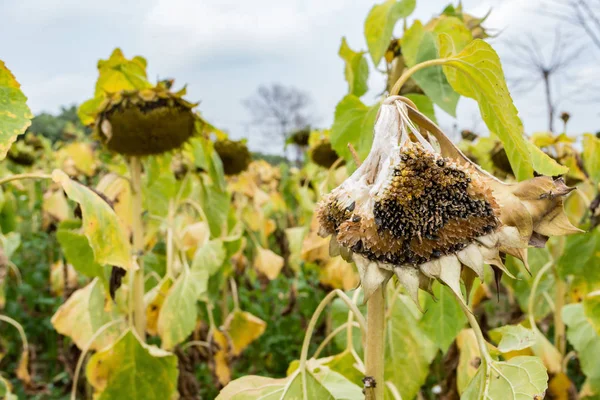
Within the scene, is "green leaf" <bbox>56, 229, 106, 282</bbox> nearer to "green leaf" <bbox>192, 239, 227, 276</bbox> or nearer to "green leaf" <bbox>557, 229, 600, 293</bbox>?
"green leaf" <bbox>192, 239, 227, 276</bbox>

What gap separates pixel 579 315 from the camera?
3.94 ft

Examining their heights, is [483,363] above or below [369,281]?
below

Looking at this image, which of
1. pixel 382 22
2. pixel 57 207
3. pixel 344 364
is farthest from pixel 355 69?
pixel 57 207

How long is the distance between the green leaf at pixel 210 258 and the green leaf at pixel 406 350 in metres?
0.63

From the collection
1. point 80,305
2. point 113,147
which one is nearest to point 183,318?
point 80,305

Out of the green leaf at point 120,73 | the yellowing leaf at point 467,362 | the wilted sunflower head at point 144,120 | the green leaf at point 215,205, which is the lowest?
the yellowing leaf at point 467,362

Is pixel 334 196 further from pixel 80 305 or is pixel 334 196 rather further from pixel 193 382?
pixel 193 382

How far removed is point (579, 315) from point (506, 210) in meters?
0.89

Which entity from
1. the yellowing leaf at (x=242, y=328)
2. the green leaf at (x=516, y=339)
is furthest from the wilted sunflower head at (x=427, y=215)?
the yellowing leaf at (x=242, y=328)

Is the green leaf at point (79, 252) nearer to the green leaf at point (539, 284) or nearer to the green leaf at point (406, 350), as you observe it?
the green leaf at point (406, 350)

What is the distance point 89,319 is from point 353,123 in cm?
85

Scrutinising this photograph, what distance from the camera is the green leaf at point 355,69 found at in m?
1.04

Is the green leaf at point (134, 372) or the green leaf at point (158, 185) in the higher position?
the green leaf at point (158, 185)

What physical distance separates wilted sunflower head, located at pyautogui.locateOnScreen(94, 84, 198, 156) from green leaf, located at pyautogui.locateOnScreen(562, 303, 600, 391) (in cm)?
95
